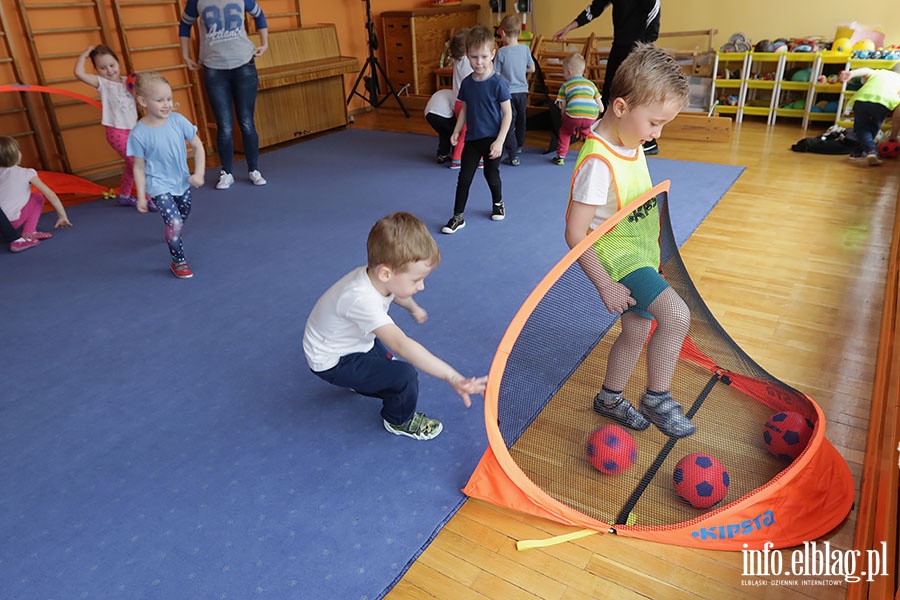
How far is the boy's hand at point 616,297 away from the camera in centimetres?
180

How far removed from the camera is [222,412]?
233 centimetres

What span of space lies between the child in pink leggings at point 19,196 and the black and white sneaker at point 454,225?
2531mm

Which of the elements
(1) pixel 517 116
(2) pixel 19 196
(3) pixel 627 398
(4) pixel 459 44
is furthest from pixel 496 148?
(2) pixel 19 196

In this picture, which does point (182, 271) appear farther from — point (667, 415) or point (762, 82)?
point (762, 82)

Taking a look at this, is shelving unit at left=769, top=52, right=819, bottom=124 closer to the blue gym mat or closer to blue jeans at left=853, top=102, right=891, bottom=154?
blue jeans at left=853, top=102, right=891, bottom=154

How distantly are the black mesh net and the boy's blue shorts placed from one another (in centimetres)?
10

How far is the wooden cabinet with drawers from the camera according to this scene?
7.57m

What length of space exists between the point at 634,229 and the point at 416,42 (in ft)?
21.7

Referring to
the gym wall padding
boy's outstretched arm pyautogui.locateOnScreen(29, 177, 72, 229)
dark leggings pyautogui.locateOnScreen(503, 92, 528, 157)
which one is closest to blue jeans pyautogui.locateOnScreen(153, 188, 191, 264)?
boy's outstretched arm pyautogui.locateOnScreen(29, 177, 72, 229)

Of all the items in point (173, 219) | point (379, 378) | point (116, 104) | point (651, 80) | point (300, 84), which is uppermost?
point (651, 80)

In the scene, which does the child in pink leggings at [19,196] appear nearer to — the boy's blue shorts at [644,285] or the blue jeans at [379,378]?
the blue jeans at [379,378]

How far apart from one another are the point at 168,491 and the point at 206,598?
0.46 m

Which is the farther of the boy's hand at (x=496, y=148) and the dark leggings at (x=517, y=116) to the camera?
the dark leggings at (x=517, y=116)

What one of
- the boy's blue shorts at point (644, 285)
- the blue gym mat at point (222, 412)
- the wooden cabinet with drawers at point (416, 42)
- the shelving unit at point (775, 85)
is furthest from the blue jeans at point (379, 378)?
the wooden cabinet with drawers at point (416, 42)
